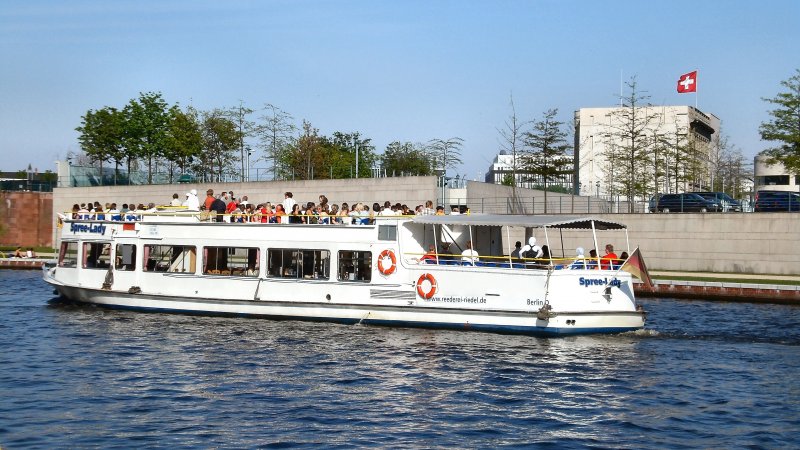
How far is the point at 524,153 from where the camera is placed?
67375 millimetres

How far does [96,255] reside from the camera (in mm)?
34781

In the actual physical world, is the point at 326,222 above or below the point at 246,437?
above

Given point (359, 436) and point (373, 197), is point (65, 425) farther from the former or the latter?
point (373, 197)

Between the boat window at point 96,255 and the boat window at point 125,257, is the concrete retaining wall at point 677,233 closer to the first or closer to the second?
the boat window at point 125,257

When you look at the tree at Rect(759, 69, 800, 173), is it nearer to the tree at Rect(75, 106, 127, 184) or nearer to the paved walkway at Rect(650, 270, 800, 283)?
the paved walkway at Rect(650, 270, 800, 283)

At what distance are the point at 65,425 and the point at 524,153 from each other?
52.7 m

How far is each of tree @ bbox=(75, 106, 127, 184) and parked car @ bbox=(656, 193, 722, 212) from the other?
143ft

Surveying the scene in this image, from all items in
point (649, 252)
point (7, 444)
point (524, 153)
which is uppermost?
point (524, 153)

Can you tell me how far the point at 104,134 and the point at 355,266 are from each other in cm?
5069

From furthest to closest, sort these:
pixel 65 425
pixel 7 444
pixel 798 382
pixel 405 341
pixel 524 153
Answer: pixel 524 153
pixel 405 341
pixel 798 382
pixel 65 425
pixel 7 444

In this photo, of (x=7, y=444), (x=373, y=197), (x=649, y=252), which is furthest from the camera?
(x=373, y=197)

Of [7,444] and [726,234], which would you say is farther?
[726,234]

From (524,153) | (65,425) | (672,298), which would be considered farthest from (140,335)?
(524,153)

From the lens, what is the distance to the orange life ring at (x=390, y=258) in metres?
30.0
